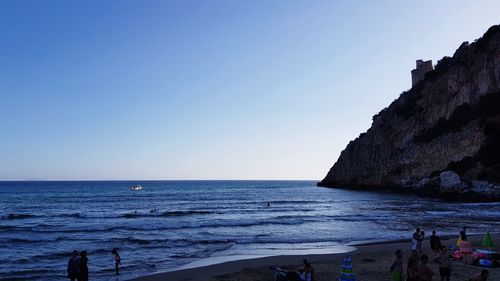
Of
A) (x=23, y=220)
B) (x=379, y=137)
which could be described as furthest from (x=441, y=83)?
(x=23, y=220)

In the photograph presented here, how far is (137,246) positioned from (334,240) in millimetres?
12246

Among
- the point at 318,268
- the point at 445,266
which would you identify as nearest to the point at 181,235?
the point at 318,268

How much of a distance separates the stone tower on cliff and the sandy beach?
89846mm

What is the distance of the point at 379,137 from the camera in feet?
323

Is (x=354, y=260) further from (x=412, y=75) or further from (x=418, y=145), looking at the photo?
(x=412, y=75)

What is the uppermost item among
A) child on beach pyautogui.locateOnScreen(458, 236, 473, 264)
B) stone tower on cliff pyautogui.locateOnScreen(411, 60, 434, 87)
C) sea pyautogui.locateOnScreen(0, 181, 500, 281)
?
stone tower on cliff pyautogui.locateOnScreen(411, 60, 434, 87)

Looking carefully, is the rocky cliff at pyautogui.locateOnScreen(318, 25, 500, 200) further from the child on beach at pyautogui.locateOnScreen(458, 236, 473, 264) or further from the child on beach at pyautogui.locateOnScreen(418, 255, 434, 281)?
the child on beach at pyautogui.locateOnScreen(418, 255, 434, 281)

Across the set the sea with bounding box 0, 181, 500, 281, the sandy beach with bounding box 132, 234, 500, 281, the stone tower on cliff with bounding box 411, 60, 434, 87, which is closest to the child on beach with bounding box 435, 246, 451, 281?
the sandy beach with bounding box 132, 234, 500, 281

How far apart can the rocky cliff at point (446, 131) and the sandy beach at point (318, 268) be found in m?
44.3

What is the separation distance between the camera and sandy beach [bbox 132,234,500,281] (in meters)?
17.1

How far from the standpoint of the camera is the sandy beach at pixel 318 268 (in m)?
17.1

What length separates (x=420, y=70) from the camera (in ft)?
355

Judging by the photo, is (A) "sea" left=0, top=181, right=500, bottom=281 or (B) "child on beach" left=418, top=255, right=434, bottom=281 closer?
(B) "child on beach" left=418, top=255, right=434, bottom=281

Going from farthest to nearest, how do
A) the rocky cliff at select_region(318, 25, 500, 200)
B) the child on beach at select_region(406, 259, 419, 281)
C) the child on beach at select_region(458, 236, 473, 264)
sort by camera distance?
the rocky cliff at select_region(318, 25, 500, 200) < the child on beach at select_region(458, 236, 473, 264) < the child on beach at select_region(406, 259, 419, 281)
